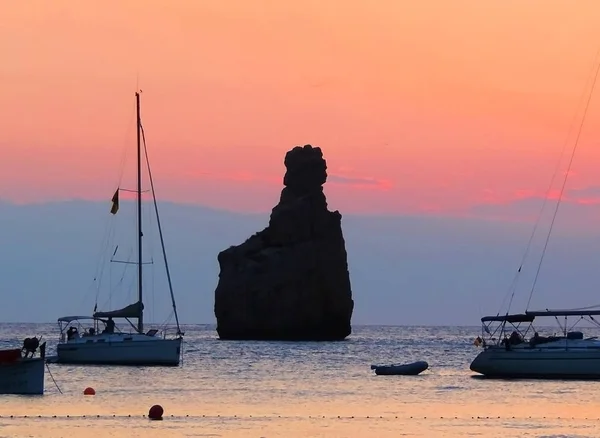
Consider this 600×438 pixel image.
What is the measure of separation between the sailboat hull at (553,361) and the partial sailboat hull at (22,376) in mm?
27221

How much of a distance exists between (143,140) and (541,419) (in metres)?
39.1

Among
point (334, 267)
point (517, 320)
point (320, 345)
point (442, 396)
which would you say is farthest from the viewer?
point (334, 267)

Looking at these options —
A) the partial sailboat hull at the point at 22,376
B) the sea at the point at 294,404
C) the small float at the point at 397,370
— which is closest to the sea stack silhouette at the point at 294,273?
the sea at the point at 294,404

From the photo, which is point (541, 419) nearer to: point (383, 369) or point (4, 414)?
point (4, 414)

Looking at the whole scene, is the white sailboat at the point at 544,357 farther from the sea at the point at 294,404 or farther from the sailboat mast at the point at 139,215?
the sailboat mast at the point at 139,215

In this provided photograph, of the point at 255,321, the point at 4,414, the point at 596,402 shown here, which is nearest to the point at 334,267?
the point at 255,321

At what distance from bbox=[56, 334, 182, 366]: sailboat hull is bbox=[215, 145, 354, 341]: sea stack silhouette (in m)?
56.4

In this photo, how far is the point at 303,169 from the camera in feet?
454

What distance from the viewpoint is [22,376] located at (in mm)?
51469

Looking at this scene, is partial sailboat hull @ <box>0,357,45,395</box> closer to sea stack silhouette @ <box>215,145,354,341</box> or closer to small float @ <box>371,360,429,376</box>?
small float @ <box>371,360,429,376</box>

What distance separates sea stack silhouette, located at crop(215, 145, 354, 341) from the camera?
13375cm

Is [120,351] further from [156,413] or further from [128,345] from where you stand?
[156,413]

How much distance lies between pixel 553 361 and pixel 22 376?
2912cm

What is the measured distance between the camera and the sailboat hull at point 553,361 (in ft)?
225
